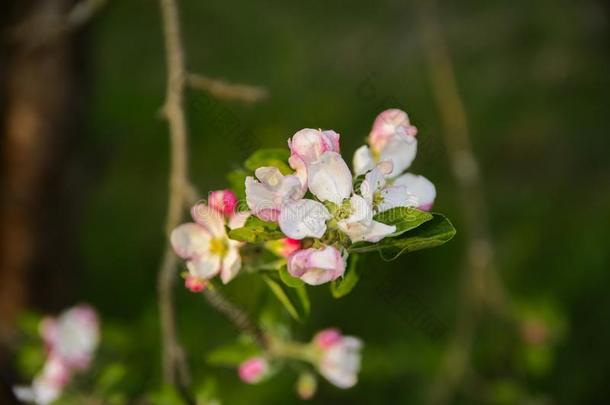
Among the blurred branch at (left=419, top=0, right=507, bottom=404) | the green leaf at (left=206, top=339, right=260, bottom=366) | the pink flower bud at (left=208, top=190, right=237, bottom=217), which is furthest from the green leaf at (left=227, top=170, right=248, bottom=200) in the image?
the blurred branch at (left=419, top=0, right=507, bottom=404)

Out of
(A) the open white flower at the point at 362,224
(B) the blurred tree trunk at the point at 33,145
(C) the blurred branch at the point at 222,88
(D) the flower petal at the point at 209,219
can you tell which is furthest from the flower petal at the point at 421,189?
(B) the blurred tree trunk at the point at 33,145

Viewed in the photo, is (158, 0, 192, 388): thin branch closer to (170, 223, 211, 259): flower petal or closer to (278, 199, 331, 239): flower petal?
(170, 223, 211, 259): flower petal

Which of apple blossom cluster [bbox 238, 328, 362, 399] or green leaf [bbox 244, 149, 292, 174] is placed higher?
green leaf [bbox 244, 149, 292, 174]

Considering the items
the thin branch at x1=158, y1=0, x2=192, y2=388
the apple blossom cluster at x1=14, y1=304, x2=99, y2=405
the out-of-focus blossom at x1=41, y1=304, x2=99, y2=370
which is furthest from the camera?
the out-of-focus blossom at x1=41, y1=304, x2=99, y2=370

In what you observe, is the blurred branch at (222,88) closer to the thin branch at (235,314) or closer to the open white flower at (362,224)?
the thin branch at (235,314)

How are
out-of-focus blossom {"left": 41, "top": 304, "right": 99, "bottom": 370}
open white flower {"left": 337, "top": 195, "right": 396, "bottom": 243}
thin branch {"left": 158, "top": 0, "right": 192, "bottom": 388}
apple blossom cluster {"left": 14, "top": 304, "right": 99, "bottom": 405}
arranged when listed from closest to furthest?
1. open white flower {"left": 337, "top": 195, "right": 396, "bottom": 243}
2. thin branch {"left": 158, "top": 0, "right": 192, "bottom": 388}
3. apple blossom cluster {"left": 14, "top": 304, "right": 99, "bottom": 405}
4. out-of-focus blossom {"left": 41, "top": 304, "right": 99, "bottom": 370}

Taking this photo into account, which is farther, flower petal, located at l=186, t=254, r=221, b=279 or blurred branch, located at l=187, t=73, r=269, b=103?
blurred branch, located at l=187, t=73, r=269, b=103

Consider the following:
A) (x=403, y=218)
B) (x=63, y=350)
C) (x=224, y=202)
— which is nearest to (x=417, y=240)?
(x=403, y=218)
